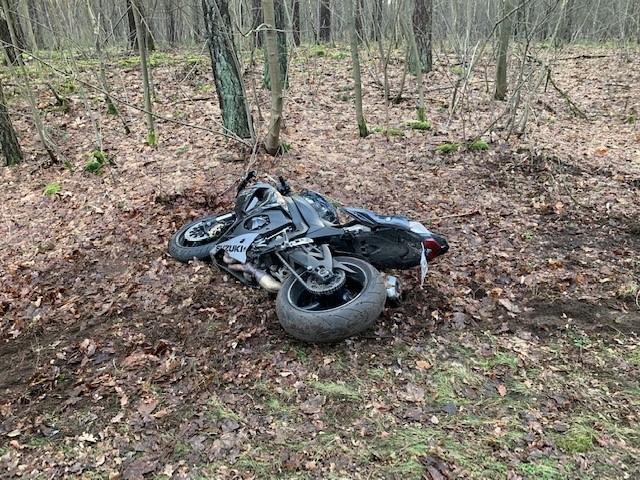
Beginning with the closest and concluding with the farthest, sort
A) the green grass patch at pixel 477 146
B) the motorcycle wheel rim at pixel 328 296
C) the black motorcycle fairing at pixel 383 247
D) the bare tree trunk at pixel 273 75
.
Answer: the motorcycle wheel rim at pixel 328 296 → the black motorcycle fairing at pixel 383 247 → the bare tree trunk at pixel 273 75 → the green grass patch at pixel 477 146

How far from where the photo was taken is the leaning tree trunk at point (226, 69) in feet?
23.2

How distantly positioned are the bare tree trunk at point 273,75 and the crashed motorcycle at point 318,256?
2393 millimetres

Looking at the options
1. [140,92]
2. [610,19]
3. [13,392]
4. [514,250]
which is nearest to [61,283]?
[13,392]

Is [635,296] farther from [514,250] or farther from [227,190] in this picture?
[227,190]

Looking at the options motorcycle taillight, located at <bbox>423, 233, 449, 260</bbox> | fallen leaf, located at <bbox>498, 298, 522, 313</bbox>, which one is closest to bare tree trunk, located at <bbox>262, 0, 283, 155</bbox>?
motorcycle taillight, located at <bbox>423, 233, 449, 260</bbox>

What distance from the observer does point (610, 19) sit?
72.3ft

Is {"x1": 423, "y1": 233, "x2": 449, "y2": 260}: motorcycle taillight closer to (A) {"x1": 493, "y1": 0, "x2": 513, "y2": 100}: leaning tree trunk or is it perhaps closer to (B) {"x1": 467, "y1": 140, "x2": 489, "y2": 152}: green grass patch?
(B) {"x1": 467, "y1": 140, "x2": 489, "y2": 152}: green grass patch

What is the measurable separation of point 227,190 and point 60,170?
3513mm

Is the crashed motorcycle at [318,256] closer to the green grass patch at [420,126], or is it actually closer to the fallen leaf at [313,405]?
the fallen leaf at [313,405]

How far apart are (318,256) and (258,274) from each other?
27.6 inches

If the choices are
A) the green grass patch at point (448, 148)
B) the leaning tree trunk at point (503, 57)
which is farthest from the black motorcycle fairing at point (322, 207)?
the leaning tree trunk at point (503, 57)

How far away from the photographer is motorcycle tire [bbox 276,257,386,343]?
3.78 m

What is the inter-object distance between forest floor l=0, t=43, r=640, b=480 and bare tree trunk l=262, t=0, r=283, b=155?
301 mm

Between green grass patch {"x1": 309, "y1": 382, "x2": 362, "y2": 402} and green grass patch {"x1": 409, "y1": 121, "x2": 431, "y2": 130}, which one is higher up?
green grass patch {"x1": 409, "y1": 121, "x2": 431, "y2": 130}
